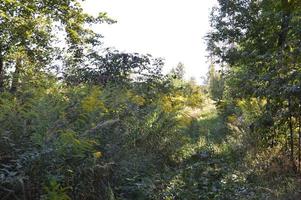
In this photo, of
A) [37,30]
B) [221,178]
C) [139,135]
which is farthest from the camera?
[37,30]

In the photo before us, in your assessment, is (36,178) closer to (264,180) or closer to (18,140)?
(18,140)

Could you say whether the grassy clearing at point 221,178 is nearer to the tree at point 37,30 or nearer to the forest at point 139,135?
the forest at point 139,135

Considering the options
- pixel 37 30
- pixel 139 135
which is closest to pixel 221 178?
pixel 139 135

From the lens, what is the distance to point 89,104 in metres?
5.96

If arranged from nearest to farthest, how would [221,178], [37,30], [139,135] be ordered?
1. [221,178]
2. [139,135]
3. [37,30]

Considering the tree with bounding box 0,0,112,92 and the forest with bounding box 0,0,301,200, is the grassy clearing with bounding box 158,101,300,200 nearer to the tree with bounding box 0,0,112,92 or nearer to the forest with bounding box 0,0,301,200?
the forest with bounding box 0,0,301,200

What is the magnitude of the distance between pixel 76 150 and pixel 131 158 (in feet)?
5.96

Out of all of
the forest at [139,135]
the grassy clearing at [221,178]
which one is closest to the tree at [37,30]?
the forest at [139,135]

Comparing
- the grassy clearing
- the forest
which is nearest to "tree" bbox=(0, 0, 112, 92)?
the forest

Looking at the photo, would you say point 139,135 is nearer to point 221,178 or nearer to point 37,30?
point 221,178

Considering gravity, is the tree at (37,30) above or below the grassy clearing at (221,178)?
above

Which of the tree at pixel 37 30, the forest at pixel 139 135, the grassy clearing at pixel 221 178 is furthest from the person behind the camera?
the tree at pixel 37 30

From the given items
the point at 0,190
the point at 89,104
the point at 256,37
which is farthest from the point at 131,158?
the point at 256,37

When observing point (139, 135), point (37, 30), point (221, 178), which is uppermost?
point (37, 30)
